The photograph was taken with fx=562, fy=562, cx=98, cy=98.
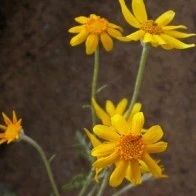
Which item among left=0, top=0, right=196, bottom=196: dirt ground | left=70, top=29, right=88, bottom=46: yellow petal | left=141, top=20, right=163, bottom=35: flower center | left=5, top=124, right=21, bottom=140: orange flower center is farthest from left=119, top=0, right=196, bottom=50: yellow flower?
left=0, top=0, right=196, bottom=196: dirt ground

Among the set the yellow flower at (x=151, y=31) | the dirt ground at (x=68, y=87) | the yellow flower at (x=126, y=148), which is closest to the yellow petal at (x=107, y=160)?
the yellow flower at (x=126, y=148)

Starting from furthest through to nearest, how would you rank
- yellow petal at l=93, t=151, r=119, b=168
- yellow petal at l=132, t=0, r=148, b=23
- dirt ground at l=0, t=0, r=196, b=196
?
dirt ground at l=0, t=0, r=196, b=196, yellow petal at l=132, t=0, r=148, b=23, yellow petal at l=93, t=151, r=119, b=168

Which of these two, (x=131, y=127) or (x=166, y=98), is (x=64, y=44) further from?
(x=131, y=127)

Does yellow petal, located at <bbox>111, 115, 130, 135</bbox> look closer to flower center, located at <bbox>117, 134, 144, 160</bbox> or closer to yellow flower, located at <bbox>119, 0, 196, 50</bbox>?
flower center, located at <bbox>117, 134, 144, 160</bbox>

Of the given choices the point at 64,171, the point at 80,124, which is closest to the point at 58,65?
the point at 80,124

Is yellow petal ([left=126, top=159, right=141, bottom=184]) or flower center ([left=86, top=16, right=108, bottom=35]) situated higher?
flower center ([left=86, top=16, right=108, bottom=35])
